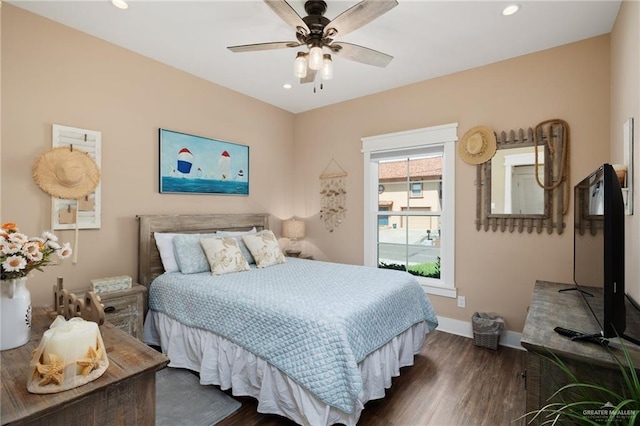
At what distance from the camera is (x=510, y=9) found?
2283 millimetres

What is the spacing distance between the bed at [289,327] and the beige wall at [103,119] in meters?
0.27

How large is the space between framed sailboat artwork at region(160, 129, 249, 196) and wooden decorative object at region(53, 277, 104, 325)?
5.66ft

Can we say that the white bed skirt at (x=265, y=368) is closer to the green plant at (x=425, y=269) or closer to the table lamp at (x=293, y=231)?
the green plant at (x=425, y=269)

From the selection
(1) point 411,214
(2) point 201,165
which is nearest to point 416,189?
(1) point 411,214

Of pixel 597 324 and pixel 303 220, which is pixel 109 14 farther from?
pixel 597 324

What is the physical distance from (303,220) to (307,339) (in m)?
2.94

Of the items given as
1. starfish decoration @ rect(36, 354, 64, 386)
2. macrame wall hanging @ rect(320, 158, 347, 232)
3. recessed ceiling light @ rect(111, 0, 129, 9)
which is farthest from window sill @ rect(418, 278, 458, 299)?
recessed ceiling light @ rect(111, 0, 129, 9)

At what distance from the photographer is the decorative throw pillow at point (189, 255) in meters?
2.86

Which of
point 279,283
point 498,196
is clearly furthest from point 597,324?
point 279,283

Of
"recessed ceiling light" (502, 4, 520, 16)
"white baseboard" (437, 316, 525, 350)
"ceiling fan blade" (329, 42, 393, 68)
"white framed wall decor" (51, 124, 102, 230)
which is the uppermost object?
"recessed ceiling light" (502, 4, 520, 16)

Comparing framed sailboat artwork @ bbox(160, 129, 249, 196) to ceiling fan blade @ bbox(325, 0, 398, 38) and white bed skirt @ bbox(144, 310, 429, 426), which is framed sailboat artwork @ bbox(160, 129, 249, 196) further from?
ceiling fan blade @ bbox(325, 0, 398, 38)

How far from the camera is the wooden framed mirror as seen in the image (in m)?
2.81

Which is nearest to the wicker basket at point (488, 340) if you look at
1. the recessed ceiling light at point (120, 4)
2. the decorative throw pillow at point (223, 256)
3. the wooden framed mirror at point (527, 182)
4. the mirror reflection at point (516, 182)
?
the wooden framed mirror at point (527, 182)

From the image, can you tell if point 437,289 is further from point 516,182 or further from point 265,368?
point 265,368
